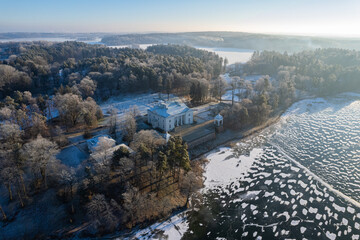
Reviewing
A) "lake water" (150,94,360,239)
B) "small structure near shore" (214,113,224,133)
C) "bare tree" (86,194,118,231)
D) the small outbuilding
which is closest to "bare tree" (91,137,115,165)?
"bare tree" (86,194,118,231)

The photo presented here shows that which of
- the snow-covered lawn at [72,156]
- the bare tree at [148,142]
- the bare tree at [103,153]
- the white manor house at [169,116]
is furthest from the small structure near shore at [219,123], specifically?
the snow-covered lawn at [72,156]

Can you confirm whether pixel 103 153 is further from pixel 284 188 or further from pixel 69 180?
pixel 284 188

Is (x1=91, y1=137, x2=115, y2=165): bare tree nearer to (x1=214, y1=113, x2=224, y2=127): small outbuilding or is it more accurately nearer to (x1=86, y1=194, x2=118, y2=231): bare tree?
(x1=86, y1=194, x2=118, y2=231): bare tree

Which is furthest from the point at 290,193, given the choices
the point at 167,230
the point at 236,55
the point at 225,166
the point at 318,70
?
the point at 236,55

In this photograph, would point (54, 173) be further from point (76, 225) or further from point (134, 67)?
point (134, 67)

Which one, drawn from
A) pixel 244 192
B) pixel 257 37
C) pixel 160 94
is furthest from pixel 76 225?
pixel 257 37

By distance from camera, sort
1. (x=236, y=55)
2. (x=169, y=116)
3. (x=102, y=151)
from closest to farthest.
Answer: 1. (x=102, y=151)
2. (x=169, y=116)
3. (x=236, y=55)
